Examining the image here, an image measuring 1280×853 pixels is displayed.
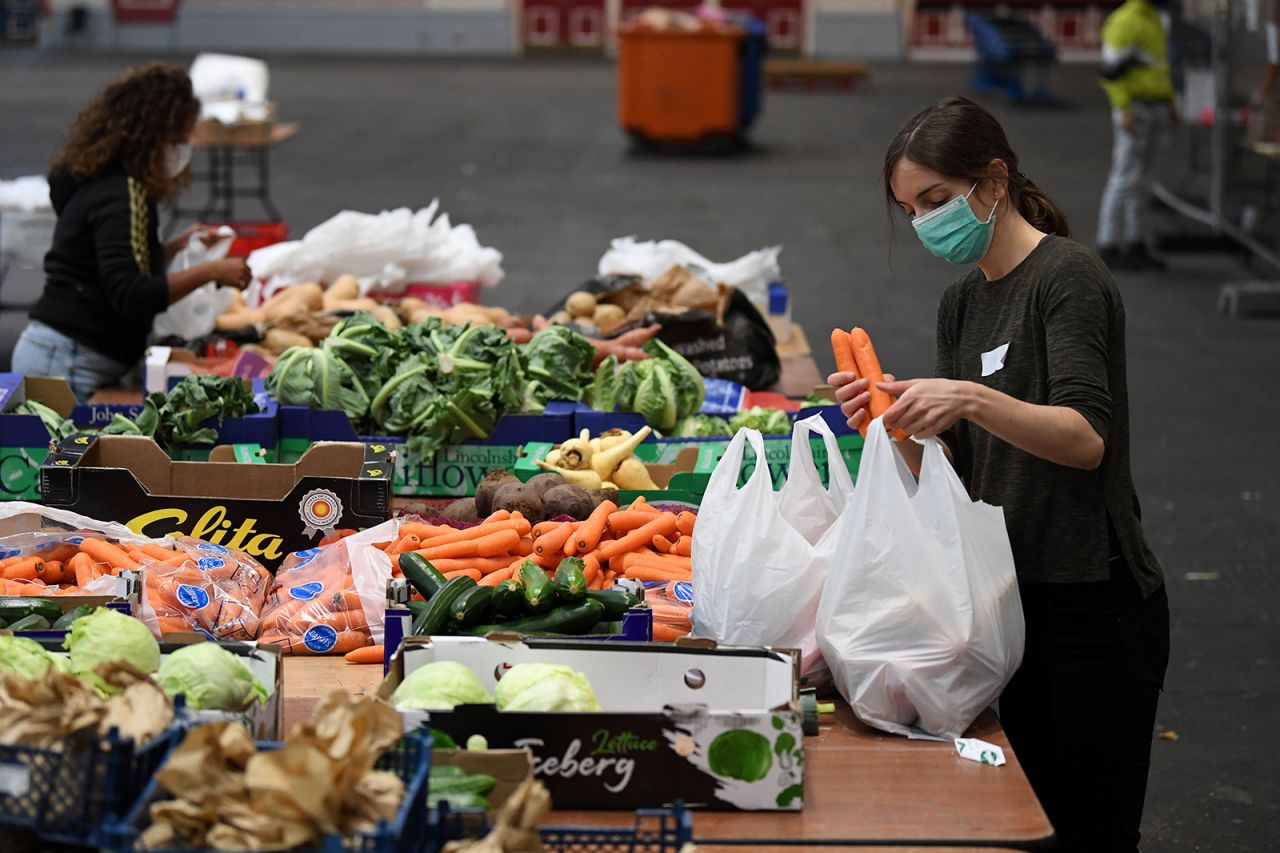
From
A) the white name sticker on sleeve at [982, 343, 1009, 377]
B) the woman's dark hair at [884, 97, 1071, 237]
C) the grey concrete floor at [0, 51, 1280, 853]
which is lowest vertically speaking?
the grey concrete floor at [0, 51, 1280, 853]

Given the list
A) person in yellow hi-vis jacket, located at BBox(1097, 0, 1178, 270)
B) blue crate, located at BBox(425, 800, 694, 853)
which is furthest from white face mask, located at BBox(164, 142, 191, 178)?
person in yellow hi-vis jacket, located at BBox(1097, 0, 1178, 270)

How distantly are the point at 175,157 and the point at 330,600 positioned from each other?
266 centimetres

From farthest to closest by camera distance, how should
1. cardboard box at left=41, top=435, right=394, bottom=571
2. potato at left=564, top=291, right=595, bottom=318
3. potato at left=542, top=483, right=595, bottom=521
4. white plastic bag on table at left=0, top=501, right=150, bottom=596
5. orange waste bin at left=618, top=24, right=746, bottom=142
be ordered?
orange waste bin at left=618, top=24, right=746, bottom=142 < potato at left=564, top=291, right=595, bottom=318 < potato at left=542, top=483, right=595, bottom=521 < cardboard box at left=41, top=435, right=394, bottom=571 < white plastic bag on table at left=0, top=501, right=150, bottom=596

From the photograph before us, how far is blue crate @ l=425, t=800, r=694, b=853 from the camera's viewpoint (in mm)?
2234

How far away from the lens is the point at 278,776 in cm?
200

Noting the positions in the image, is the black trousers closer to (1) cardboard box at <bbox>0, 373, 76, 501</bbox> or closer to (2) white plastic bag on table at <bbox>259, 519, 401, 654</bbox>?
(2) white plastic bag on table at <bbox>259, 519, 401, 654</bbox>

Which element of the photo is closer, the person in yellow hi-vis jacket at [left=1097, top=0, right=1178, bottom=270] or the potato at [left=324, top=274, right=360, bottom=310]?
the potato at [left=324, top=274, right=360, bottom=310]

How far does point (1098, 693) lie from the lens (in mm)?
3047

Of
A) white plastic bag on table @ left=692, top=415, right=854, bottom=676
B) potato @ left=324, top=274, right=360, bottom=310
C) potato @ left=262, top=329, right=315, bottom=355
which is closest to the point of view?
white plastic bag on table @ left=692, top=415, right=854, bottom=676

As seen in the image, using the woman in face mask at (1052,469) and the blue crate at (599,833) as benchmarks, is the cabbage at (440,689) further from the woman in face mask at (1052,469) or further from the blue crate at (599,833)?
the woman in face mask at (1052,469)

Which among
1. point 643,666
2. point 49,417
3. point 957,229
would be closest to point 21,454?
point 49,417

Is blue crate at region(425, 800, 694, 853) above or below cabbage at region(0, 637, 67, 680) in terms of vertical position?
below

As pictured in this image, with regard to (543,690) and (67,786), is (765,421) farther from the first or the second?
(67,786)

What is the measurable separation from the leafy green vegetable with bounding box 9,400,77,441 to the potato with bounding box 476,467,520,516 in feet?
4.10
